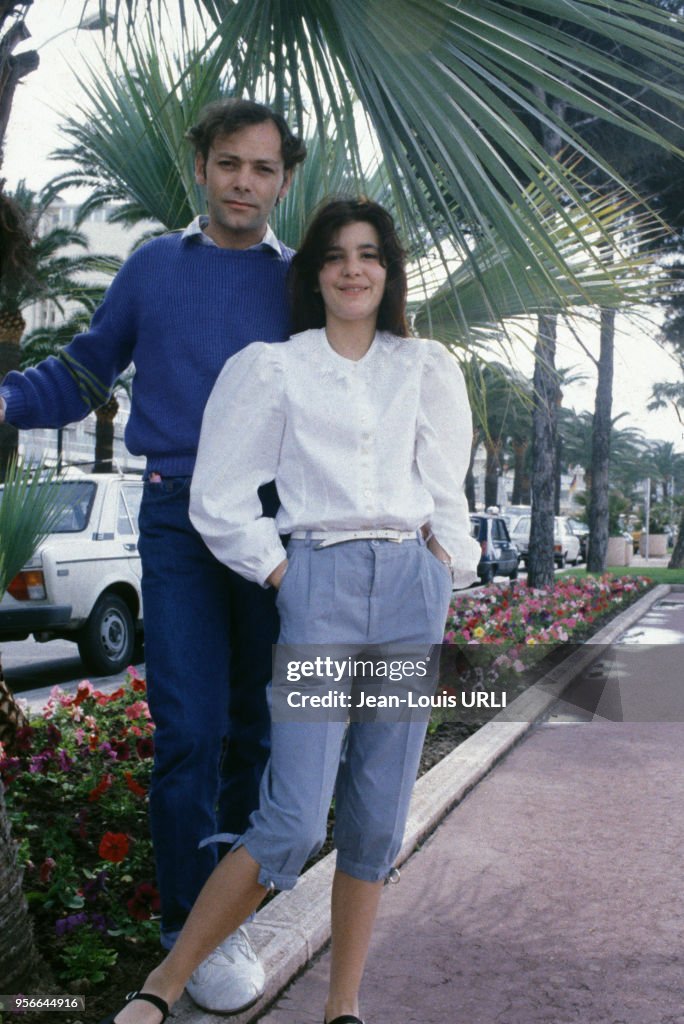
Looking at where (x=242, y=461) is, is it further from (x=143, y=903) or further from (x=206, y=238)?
(x=143, y=903)

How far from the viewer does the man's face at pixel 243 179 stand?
8.68ft

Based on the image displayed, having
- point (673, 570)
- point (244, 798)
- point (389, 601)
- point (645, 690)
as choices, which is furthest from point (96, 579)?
point (673, 570)

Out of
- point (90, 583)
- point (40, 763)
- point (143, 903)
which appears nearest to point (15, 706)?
point (40, 763)

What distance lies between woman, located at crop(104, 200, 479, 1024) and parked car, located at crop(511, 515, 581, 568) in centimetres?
3002

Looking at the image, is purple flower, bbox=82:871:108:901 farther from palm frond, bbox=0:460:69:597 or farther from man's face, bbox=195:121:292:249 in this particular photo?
man's face, bbox=195:121:292:249

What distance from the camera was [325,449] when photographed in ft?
7.63

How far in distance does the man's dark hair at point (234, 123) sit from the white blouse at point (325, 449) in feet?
1.96

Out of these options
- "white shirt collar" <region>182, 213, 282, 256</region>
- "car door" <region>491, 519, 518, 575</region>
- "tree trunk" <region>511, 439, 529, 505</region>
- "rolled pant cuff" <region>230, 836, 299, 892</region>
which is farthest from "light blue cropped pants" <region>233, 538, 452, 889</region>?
"tree trunk" <region>511, 439, 529, 505</region>

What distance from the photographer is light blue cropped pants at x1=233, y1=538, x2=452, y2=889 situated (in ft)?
7.28

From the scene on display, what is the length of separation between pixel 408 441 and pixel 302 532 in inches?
11.9

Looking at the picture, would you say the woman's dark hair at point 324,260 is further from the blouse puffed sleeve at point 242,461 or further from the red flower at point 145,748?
the red flower at point 145,748

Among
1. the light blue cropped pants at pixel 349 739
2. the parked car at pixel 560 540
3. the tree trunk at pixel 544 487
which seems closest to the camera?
the light blue cropped pants at pixel 349 739

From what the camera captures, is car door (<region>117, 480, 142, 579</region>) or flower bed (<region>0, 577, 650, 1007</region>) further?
car door (<region>117, 480, 142, 579</region>)

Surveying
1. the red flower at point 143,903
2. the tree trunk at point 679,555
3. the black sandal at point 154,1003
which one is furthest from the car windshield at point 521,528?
the black sandal at point 154,1003
